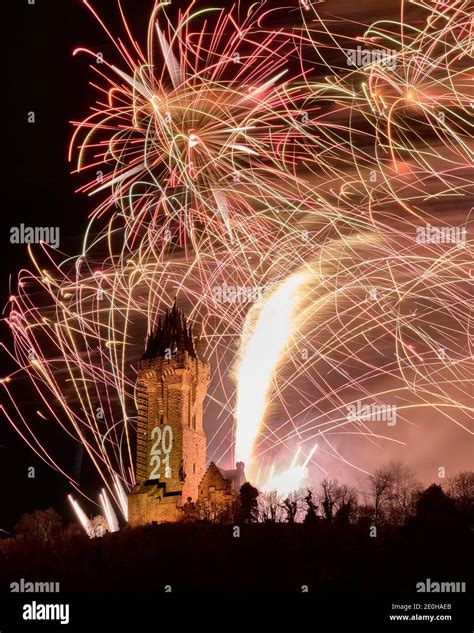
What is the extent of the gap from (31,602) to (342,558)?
65.8ft

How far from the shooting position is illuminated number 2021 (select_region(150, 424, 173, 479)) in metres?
88.8

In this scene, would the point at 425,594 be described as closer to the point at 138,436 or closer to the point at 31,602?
the point at 31,602

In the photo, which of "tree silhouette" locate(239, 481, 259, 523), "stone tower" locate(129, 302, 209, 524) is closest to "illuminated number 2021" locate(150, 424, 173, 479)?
"stone tower" locate(129, 302, 209, 524)

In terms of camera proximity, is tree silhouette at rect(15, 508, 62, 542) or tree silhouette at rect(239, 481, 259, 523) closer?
tree silhouette at rect(239, 481, 259, 523)

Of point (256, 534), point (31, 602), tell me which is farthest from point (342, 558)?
point (31, 602)

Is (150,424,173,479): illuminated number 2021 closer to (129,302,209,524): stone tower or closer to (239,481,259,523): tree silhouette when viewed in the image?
(129,302,209,524): stone tower

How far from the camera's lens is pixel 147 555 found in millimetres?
72812

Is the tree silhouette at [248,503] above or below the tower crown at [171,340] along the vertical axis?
below

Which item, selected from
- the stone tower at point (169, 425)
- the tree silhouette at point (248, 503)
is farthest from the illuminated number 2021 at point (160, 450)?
the tree silhouette at point (248, 503)

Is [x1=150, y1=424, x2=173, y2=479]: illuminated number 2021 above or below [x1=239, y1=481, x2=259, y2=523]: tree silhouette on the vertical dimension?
above

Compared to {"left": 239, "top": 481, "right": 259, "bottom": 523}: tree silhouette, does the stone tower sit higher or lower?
higher

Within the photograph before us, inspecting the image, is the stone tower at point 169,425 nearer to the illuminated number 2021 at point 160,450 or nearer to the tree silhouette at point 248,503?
the illuminated number 2021 at point 160,450

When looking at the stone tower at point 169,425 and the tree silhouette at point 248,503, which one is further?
the stone tower at point 169,425

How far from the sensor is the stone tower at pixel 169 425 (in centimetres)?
8762
